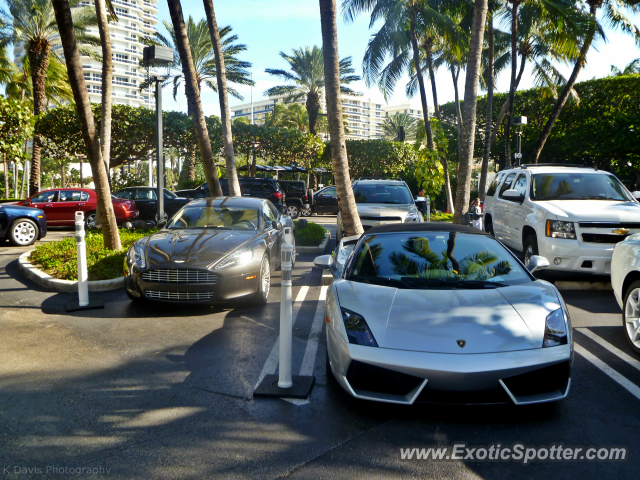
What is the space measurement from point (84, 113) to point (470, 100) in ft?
26.5

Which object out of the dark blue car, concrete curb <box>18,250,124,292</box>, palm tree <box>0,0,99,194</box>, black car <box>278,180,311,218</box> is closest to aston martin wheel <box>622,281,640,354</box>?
concrete curb <box>18,250,124,292</box>

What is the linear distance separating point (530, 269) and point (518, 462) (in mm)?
2135

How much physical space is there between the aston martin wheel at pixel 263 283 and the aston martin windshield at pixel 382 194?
5.95 m

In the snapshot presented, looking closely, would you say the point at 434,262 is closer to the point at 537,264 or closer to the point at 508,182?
the point at 537,264

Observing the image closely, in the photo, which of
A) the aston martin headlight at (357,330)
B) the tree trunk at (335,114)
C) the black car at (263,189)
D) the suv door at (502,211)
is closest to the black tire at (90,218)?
the black car at (263,189)

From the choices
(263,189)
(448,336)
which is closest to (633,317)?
(448,336)

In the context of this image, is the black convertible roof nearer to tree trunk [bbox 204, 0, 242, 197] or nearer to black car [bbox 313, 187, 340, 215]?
tree trunk [bbox 204, 0, 242, 197]

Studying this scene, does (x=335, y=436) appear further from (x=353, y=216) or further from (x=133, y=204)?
Answer: (x=133, y=204)

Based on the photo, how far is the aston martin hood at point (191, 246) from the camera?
6.44 meters

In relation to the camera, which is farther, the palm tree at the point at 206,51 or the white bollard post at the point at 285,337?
the palm tree at the point at 206,51

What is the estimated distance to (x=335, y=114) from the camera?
9.98m

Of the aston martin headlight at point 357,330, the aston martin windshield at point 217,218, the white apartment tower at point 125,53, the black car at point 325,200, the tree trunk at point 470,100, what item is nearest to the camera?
the aston martin headlight at point 357,330

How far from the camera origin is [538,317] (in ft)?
12.3

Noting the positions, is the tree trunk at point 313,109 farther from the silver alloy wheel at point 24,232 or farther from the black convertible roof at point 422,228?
the black convertible roof at point 422,228
